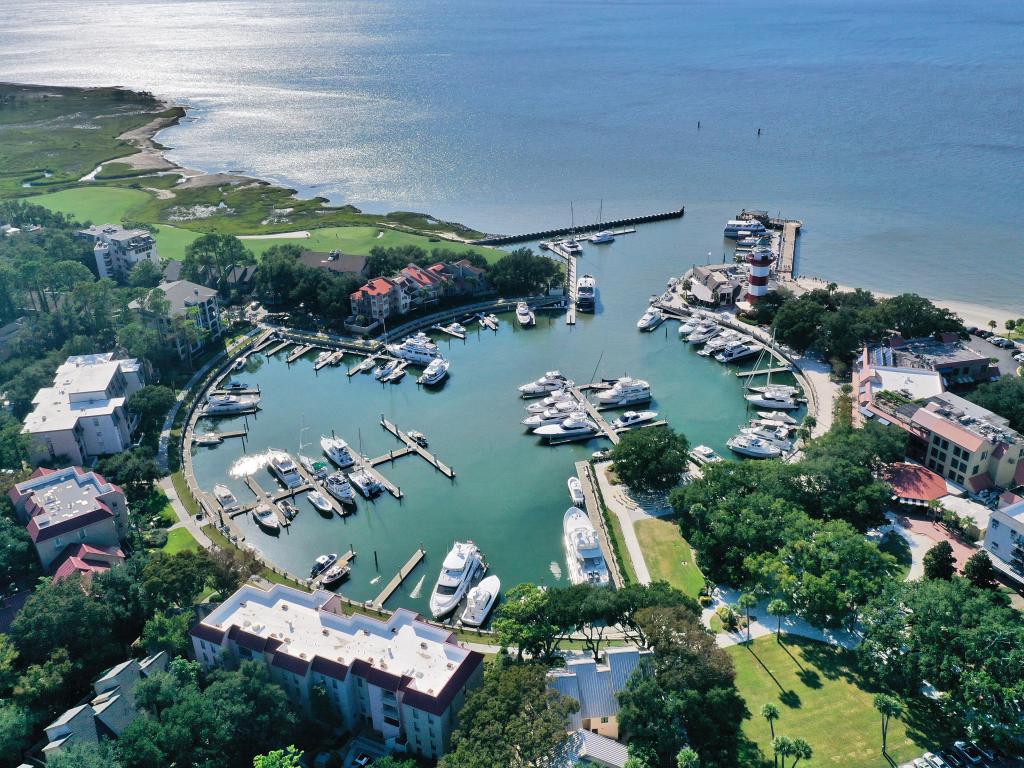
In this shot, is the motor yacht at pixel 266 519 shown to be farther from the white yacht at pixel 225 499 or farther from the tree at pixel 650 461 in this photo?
the tree at pixel 650 461

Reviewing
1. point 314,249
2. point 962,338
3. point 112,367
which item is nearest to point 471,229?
point 314,249

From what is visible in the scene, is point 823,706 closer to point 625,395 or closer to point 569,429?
point 569,429

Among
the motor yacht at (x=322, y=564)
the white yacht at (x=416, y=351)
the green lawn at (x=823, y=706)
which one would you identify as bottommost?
the motor yacht at (x=322, y=564)

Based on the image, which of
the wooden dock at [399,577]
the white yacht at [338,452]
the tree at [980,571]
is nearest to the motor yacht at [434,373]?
the white yacht at [338,452]

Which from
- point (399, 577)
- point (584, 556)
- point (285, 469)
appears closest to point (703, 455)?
point (584, 556)

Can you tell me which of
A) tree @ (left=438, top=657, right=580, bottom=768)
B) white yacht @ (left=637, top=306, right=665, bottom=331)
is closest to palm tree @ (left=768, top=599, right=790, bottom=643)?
tree @ (left=438, top=657, right=580, bottom=768)

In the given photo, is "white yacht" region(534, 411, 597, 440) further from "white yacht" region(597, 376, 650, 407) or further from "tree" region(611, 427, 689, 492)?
"tree" region(611, 427, 689, 492)
